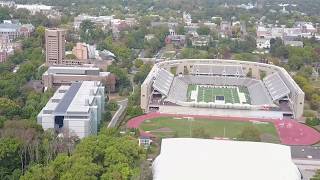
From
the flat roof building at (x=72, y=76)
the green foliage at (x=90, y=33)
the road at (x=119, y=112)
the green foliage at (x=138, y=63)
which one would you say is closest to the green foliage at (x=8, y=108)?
the road at (x=119, y=112)

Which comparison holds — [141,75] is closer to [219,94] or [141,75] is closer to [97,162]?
[219,94]

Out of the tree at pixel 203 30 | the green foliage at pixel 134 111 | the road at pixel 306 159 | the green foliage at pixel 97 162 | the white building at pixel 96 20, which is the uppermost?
the white building at pixel 96 20

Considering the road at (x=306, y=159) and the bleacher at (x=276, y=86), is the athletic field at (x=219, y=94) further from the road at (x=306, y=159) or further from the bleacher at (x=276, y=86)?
the road at (x=306, y=159)

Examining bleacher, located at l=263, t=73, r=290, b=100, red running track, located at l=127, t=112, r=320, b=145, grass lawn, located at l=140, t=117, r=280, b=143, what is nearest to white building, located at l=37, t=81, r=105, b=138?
red running track, located at l=127, t=112, r=320, b=145

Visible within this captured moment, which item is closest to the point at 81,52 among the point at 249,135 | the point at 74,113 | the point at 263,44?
the point at 74,113

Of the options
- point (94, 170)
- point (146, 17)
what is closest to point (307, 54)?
point (146, 17)

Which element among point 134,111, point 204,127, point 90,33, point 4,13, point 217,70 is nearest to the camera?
point 204,127

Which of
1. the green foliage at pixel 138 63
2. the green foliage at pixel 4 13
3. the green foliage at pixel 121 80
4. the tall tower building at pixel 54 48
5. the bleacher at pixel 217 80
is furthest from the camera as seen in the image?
the green foliage at pixel 4 13
